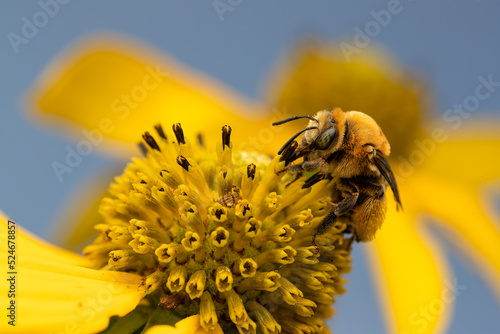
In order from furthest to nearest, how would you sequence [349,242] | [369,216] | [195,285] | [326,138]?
[349,242]
[369,216]
[326,138]
[195,285]

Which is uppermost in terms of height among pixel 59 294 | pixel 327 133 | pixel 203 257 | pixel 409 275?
pixel 409 275

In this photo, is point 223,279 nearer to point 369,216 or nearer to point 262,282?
point 262,282

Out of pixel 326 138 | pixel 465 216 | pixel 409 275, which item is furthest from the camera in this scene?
pixel 465 216

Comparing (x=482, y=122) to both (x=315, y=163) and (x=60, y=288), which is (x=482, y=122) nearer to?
(x=315, y=163)

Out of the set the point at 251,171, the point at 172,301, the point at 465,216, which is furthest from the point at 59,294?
the point at 465,216

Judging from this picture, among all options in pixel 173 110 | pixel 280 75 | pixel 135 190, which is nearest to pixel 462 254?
pixel 280 75

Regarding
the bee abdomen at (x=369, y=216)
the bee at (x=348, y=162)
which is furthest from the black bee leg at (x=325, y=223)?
the bee abdomen at (x=369, y=216)

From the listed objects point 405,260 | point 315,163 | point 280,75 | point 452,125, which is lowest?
point 315,163

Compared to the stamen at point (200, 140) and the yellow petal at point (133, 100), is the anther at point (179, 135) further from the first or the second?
the yellow petal at point (133, 100)

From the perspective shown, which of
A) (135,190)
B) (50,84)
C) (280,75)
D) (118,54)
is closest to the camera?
(135,190)
